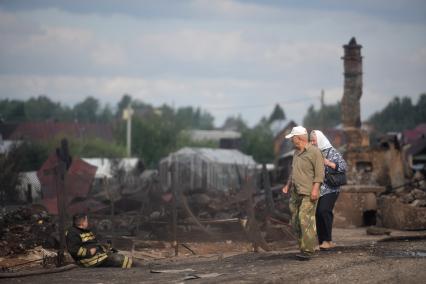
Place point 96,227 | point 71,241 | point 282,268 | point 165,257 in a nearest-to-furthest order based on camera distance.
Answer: point 282,268
point 71,241
point 165,257
point 96,227

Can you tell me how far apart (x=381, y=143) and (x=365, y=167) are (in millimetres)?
950

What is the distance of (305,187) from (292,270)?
1.31 metres

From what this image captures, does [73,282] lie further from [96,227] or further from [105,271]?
[96,227]

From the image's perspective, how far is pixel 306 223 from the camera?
31.7ft

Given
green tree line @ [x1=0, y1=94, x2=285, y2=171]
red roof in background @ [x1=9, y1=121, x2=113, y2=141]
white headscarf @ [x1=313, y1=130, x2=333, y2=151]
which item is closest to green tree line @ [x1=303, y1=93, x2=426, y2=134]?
green tree line @ [x1=0, y1=94, x2=285, y2=171]

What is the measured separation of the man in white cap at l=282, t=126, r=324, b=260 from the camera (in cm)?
963

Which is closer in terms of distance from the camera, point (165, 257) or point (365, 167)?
point (165, 257)

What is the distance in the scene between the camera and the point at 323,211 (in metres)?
10.5

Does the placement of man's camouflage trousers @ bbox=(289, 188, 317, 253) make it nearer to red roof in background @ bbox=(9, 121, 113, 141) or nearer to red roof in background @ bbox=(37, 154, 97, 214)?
red roof in background @ bbox=(37, 154, 97, 214)

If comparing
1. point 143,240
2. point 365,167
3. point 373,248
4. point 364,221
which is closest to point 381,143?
point 365,167

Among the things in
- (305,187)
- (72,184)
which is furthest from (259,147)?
(305,187)

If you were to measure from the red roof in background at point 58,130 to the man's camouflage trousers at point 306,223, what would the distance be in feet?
170

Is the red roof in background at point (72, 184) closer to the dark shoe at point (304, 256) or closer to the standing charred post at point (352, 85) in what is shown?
the dark shoe at point (304, 256)

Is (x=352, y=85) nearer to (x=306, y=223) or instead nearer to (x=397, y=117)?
(x=306, y=223)
